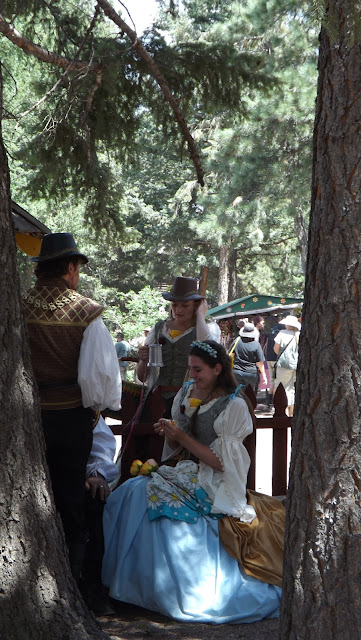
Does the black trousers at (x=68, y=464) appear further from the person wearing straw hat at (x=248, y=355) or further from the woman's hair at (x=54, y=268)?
the person wearing straw hat at (x=248, y=355)

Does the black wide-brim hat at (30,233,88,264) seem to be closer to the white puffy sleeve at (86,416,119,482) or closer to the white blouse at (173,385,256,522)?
the white puffy sleeve at (86,416,119,482)

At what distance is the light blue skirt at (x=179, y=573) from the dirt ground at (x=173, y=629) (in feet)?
0.13

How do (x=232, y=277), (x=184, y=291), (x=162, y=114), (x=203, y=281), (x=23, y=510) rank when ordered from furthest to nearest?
(x=232, y=277), (x=203, y=281), (x=162, y=114), (x=184, y=291), (x=23, y=510)

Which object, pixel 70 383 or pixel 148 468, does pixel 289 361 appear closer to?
pixel 148 468

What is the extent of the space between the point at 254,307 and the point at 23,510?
49.8ft

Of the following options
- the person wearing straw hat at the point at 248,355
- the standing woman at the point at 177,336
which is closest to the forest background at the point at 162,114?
the standing woman at the point at 177,336

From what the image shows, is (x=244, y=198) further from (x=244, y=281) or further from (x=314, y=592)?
(x=314, y=592)

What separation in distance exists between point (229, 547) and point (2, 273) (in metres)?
2.01

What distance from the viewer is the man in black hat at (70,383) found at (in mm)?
3367

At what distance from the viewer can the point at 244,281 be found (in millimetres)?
35656

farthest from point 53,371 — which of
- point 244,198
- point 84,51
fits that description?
point 244,198

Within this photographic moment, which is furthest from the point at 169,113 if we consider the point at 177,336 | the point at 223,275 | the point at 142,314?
the point at 223,275

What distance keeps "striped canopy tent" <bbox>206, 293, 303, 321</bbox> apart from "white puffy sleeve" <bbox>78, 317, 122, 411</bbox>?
13.4 m

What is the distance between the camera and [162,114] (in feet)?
21.8
